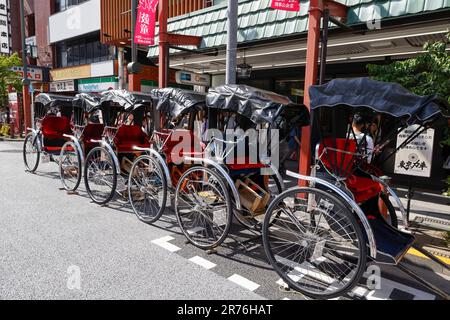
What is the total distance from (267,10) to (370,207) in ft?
16.5

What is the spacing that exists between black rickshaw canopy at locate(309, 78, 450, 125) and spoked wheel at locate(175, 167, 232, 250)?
1483 mm

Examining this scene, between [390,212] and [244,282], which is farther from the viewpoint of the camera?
[390,212]

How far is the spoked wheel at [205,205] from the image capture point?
3.72m

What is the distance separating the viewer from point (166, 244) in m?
4.07

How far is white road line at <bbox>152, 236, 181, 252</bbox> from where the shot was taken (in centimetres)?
394

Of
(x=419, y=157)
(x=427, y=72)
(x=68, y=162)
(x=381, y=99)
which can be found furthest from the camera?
(x=68, y=162)

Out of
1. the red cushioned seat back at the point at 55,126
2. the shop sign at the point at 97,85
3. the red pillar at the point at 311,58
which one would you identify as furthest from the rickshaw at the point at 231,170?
the shop sign at the point at 97,85

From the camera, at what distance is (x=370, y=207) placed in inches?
140

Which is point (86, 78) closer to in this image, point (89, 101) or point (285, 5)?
point (89, 101)

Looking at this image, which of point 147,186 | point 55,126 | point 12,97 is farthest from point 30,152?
point 12,97

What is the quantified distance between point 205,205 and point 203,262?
73 centimetres

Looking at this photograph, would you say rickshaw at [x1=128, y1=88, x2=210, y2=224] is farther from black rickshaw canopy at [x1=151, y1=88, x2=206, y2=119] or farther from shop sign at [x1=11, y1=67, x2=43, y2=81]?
shop sign at [x1=11, y1=67, x2=43, y2=81]

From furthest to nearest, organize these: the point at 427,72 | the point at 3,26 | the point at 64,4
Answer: the point at 64,4
the point at 3,26
the point at 427,72
